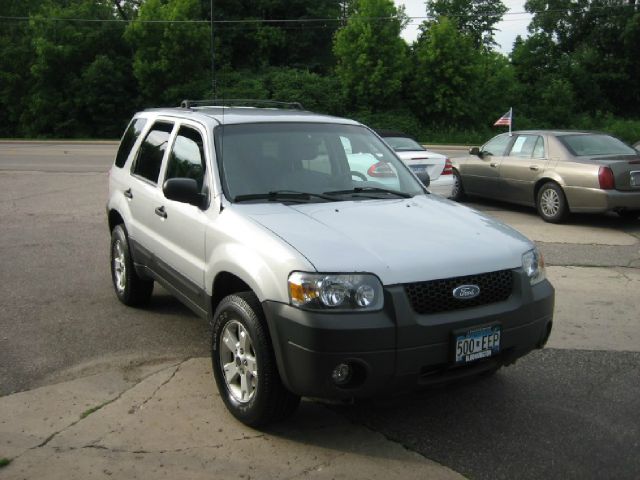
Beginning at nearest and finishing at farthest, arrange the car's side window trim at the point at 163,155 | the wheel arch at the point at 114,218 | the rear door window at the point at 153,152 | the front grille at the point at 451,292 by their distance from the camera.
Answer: the front grille at the point at 451,292 < the car's side window trim at the point at 163,155 < the rear door window at the point at 153,152 < the wheel arch at the point at 114,218

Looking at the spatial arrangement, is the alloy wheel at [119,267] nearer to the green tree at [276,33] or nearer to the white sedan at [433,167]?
the white sedan at [433,167]

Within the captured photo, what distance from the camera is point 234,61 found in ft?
172

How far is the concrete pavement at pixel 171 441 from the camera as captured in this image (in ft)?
11.3

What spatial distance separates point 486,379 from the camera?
461 centimetres

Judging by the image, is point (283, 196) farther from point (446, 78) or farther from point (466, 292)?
point (446, 78)

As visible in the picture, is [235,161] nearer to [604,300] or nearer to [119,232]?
[119,232]

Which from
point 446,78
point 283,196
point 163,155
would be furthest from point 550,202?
point 446,78

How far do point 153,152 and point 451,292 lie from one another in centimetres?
313

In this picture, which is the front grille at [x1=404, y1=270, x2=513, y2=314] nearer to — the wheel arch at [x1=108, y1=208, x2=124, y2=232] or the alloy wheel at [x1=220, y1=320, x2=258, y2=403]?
the alloy wheel at [x1=220, y1=320, x2=258, y2=403]

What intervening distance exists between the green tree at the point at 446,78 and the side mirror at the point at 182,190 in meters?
39.4

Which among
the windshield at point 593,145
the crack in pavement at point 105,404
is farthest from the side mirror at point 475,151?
the crack in pavement at point 105,404

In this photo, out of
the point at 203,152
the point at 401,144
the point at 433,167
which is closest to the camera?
the point at 203,152

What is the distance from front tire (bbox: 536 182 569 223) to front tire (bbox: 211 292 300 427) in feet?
26.2

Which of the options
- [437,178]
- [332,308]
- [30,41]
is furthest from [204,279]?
Answer: [30,41]
